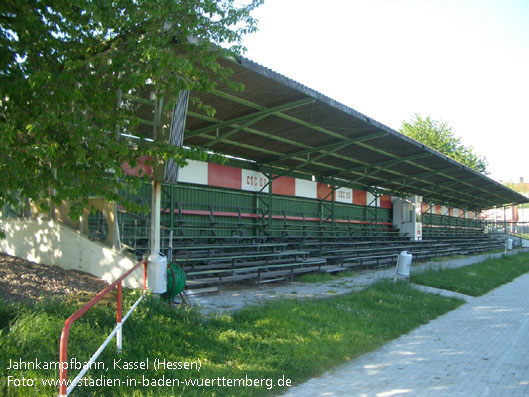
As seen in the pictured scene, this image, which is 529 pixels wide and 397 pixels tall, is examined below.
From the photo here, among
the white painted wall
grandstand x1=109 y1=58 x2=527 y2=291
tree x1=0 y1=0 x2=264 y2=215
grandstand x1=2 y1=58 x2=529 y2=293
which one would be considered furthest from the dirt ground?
tree x1=0 y1=0 x2=264 y2=215

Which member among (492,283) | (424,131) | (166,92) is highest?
(424,131)

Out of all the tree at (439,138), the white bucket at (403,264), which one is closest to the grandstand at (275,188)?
the white bucket at (403,264)

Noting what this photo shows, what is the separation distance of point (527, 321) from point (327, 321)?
14.6 feet

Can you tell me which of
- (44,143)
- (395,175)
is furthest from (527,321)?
(395,175)

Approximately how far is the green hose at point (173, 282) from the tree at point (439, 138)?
140ft

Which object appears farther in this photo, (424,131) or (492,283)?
(424,131)

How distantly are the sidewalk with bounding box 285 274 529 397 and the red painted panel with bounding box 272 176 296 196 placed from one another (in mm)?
9346

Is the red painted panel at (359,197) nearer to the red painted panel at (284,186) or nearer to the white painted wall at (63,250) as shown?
the red painted panel at (284,186)

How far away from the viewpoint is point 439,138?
152ft

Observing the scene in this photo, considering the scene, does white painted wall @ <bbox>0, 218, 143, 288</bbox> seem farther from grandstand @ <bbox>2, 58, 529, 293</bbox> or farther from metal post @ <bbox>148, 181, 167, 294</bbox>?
metal post @ <bbox>148, 181, 167, 294</bbox>

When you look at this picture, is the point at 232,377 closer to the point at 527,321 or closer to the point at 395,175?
the point at 527,321

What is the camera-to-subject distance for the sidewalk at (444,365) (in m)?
4.62

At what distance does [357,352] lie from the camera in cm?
600

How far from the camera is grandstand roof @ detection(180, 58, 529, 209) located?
971 cm
